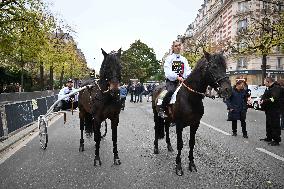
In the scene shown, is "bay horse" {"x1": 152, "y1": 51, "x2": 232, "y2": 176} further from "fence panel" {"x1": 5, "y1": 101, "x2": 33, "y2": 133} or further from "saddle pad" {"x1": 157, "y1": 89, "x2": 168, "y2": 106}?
"fence panel" {"x1": 5, "y1": 101, "x2": 33, "y2": 133}

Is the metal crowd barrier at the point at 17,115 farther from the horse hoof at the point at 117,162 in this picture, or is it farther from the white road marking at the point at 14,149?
the horse hoof at the point at 117,162

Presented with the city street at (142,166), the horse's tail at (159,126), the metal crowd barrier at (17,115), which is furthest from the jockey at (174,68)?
the metal crowd barrier at (17,115)

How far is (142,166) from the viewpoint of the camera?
298 inches

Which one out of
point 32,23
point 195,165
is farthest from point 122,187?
point 32,23

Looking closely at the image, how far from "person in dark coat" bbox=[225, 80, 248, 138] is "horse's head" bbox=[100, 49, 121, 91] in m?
5.99

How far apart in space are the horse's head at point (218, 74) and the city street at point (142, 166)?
156 centimetres

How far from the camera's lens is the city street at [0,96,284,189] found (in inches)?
250

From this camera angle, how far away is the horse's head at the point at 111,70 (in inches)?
293

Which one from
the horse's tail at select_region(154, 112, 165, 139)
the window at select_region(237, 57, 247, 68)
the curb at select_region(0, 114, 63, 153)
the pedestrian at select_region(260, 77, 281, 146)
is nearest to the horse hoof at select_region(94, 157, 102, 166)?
the horse's tail at select_region(154, 112, 165, 139)

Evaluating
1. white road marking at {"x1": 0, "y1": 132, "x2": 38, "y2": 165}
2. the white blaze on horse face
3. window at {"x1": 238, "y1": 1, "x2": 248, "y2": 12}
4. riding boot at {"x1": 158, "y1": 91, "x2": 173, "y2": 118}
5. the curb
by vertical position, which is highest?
window at {"x1": 238, "y1": 1, "x2": 248, "y2": 12}

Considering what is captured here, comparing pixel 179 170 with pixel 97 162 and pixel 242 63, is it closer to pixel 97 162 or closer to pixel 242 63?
pixel 97 162

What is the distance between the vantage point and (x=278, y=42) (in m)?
28.2

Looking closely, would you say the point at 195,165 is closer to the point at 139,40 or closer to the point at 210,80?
the point at 210,80

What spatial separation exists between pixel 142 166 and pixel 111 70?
2.03 m
